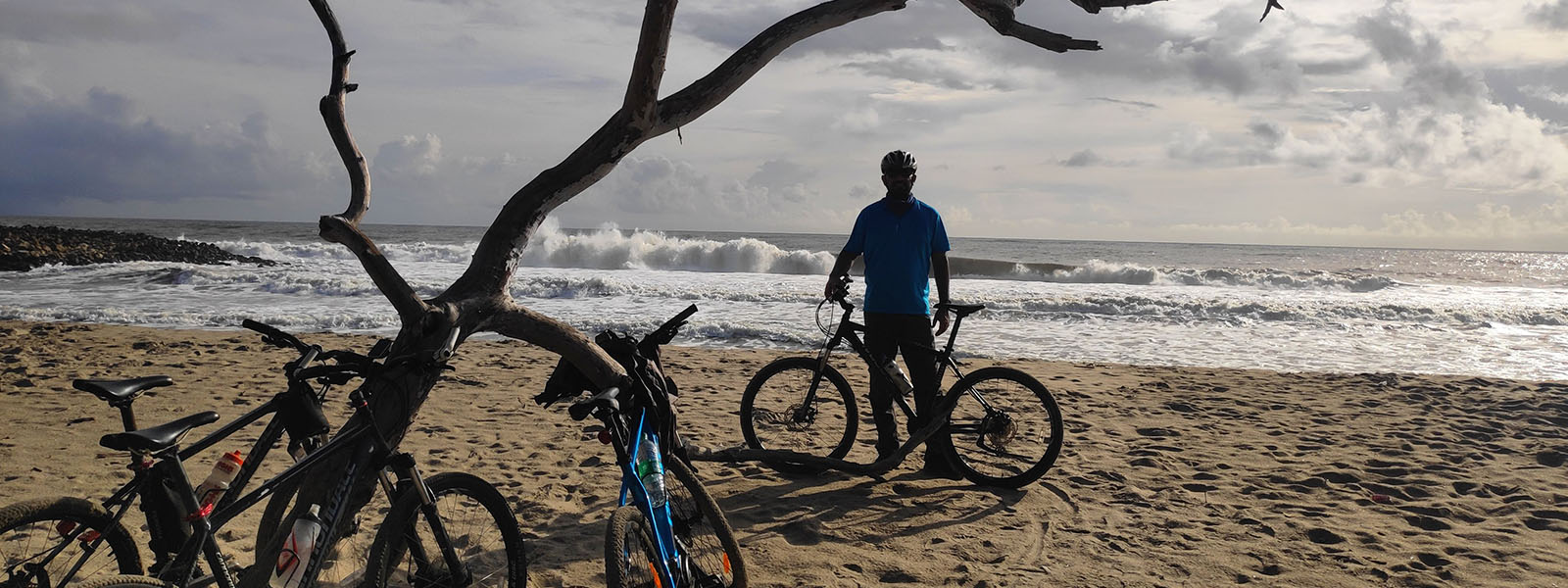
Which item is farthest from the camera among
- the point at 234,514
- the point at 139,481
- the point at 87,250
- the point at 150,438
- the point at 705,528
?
the point at 87,250

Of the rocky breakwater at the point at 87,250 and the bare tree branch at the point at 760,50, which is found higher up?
the bare tree branch at the point at 760,50

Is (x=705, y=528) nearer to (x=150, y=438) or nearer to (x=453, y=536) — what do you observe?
(x=453, y=536)

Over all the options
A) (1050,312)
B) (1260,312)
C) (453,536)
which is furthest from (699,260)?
(453,536)

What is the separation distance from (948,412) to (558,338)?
2.44 metres

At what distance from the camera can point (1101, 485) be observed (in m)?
5.41

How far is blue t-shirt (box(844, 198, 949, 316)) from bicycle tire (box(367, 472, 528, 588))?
8.50 feet

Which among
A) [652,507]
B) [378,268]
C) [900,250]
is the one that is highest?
[900,250]

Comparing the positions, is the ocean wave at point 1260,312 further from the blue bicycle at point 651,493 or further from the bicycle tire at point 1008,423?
the blue bicycle at point 651,493

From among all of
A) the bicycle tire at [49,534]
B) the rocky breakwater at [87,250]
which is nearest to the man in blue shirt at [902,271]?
the bicycle tire at [49,534]

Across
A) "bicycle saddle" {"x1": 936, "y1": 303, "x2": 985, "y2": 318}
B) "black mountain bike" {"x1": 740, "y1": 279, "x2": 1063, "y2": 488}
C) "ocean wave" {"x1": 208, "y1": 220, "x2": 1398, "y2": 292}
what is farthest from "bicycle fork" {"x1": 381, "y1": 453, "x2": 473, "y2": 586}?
"ocean wave" {"x1": 208, "y1": 220, "x2": 1398, "y2": 292}

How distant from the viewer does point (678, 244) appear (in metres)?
33.1

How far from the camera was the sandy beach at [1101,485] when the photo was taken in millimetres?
4121

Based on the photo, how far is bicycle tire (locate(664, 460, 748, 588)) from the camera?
296 cm

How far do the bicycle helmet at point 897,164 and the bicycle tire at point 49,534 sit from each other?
367cm
